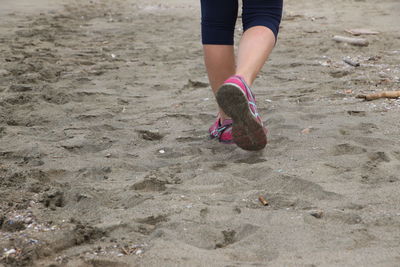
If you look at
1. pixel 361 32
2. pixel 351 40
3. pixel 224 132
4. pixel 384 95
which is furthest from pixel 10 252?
pixel 361 32

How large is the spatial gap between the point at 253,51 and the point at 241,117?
1.07 feet

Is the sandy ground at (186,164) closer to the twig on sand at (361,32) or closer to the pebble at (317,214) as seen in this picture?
the pebble at (317,214)

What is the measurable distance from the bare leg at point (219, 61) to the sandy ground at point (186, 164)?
358 millimetres

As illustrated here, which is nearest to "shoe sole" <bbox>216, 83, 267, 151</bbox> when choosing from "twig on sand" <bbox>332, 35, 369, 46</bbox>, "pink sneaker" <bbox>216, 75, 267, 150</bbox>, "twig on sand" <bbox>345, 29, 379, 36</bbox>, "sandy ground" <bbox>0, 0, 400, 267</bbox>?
"pink sneaker" <bbox>216, 75, 267, 150</bbox>

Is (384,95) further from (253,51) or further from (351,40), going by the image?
(351,40)

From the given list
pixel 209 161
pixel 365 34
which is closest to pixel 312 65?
pixel 365 34

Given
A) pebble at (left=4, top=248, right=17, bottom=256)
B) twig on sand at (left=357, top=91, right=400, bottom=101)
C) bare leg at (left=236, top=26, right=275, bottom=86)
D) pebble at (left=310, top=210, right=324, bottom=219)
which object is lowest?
twig on sand at (left=357, top=91, right=400, bottom=101)

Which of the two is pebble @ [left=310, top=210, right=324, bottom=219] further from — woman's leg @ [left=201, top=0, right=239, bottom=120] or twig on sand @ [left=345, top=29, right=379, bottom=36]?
twig on sand @ [left=345, top=29, right=379, bottom=36]

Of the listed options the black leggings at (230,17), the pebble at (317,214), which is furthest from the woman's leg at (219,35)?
the pebble at (317,214)

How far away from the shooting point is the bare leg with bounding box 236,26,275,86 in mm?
2641

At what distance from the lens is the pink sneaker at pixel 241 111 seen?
245cm

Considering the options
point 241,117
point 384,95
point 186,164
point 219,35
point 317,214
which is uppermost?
point 219,35

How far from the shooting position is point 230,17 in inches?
116

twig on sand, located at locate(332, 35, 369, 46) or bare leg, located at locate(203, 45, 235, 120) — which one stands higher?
bare leg, located at locate(203, 45, 235, 120)
